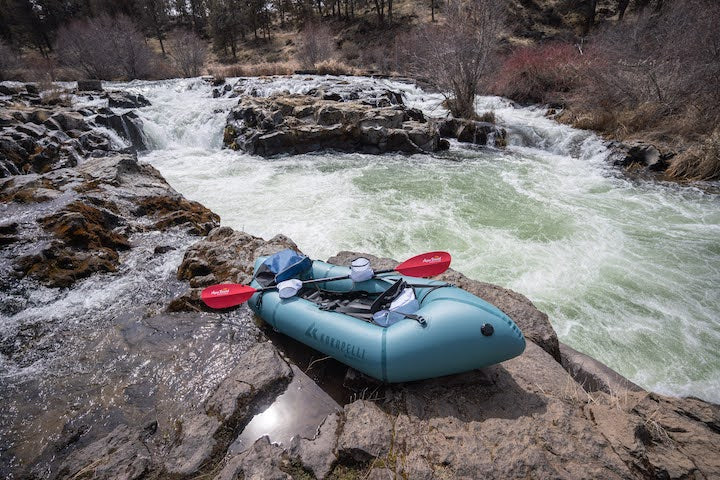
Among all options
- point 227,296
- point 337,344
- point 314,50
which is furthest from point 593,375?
point 314,50

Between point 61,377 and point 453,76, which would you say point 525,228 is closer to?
point 61,377

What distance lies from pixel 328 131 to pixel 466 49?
519 cm

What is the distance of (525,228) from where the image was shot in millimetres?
5582

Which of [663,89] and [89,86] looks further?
[89,86]

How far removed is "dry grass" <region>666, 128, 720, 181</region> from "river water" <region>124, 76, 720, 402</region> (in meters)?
0.58

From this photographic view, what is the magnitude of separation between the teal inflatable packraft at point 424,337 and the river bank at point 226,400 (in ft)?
0.66

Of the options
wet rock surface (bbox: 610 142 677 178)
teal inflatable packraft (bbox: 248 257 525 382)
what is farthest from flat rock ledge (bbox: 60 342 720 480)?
wet rock surface (bbox: 610 142 677 178)

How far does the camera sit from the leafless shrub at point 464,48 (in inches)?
406

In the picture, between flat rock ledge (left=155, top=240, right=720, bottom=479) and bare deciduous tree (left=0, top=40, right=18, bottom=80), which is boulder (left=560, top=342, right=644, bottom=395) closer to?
flat rock ledge (left=155, top=240, right=720, bottom=479)

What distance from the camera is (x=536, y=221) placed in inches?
229

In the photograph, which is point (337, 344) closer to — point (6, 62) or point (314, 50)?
point (314, 50)

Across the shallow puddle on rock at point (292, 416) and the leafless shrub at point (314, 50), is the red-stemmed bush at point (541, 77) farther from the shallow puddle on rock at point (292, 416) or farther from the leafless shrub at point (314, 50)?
the shallow puddle on rock at point (292, 416)

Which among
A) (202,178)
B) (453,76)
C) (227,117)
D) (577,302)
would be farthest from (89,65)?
(577,302)

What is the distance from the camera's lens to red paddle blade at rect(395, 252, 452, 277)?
2.97 meters
